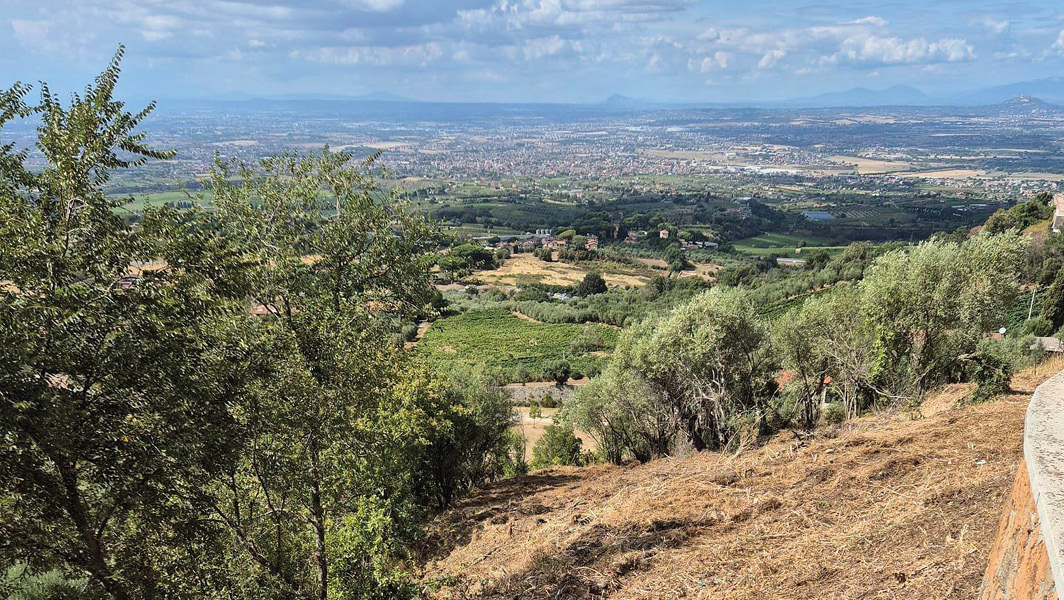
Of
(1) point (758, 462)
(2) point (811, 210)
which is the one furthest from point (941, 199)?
(1) point (758, 462)

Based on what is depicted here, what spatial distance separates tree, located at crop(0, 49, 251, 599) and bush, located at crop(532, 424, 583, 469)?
20.3 meters

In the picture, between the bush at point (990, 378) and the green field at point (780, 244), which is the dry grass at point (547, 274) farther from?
the bush at point (990, 378)

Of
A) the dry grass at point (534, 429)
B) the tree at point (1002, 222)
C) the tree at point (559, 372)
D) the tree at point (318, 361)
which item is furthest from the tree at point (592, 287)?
the tree at point (318, 361)

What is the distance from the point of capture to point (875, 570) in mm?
6023

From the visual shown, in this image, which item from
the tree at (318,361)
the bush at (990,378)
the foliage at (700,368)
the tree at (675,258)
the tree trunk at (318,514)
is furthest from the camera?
the tree at (675,258)

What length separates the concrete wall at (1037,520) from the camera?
2.74m

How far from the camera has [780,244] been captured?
127m

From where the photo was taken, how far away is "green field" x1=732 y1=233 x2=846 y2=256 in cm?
11726

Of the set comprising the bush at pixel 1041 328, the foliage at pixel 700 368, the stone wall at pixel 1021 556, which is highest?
the stone wall at pixel 1021 556

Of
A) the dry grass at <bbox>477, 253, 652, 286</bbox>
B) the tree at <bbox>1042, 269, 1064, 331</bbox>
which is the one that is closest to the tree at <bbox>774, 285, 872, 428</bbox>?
the tree at <bbox>1042, 269, 1064, 331</bbox>

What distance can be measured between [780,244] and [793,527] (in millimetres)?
132000

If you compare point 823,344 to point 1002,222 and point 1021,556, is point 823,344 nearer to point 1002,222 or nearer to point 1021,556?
point 1021,556

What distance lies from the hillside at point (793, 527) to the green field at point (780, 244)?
372ft

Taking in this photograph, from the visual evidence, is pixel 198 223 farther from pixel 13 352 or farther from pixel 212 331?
pixel 13 352
